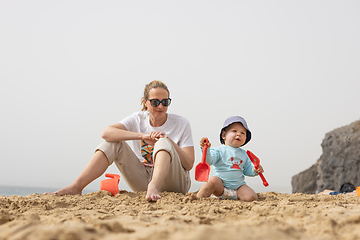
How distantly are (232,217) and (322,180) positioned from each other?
7.99 metres

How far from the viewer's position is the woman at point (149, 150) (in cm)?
260

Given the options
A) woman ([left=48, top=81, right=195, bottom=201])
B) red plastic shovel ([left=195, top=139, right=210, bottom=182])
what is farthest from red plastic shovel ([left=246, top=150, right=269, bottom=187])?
woman ([left=48, top=81, right=195, bottom=201])

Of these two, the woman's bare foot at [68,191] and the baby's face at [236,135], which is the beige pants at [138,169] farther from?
the baby's face at [236,135]

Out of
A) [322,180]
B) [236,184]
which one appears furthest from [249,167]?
[322,180]

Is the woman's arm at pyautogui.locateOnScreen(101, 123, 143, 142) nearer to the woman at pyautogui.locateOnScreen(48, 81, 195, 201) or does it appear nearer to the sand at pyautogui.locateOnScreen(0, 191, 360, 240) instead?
the woman at pyautogui.locateOnScreen(48, 81, 195, 201)

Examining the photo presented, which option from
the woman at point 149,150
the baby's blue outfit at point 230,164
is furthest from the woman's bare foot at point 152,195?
the baby's blue outfit at point 230,164

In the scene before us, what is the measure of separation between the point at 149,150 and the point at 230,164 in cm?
88

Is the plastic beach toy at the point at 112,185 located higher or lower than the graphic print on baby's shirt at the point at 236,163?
lower

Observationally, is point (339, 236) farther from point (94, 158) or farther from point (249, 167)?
point (94, 158)

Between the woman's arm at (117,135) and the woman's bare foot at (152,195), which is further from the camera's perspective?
the woman's arm at (117,135)

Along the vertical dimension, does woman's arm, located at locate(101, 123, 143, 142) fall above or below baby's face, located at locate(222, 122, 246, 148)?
above

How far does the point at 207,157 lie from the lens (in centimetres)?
261

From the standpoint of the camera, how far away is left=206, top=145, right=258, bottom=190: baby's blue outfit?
8.71 ft

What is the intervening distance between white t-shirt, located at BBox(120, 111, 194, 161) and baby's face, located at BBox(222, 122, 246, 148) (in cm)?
41
